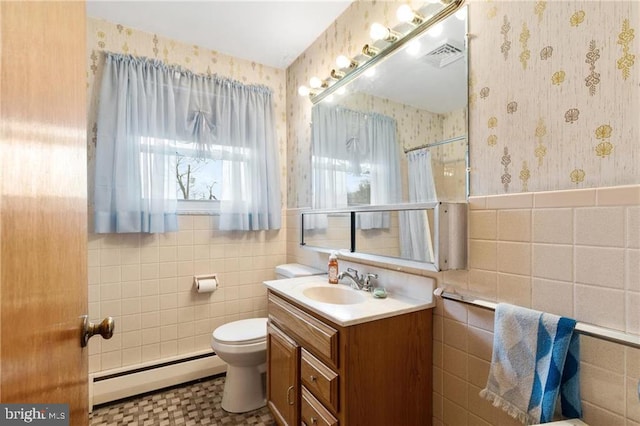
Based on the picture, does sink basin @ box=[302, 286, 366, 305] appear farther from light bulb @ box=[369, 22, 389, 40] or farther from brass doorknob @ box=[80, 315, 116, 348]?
light bulb @ box=[369, 22, 389, 40]

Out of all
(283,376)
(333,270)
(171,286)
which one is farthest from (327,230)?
(171,286)

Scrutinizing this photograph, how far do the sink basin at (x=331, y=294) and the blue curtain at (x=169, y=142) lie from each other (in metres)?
0.90

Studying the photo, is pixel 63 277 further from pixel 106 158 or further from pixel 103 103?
pixel 103 103

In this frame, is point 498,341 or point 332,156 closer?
point 498,341

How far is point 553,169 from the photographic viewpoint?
953mm

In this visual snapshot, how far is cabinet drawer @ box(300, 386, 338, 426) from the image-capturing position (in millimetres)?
1185

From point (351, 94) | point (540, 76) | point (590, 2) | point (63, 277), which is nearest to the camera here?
point (63, 277)

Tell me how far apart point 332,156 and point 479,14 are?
3.64 feet

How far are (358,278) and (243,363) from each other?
2.93 feet

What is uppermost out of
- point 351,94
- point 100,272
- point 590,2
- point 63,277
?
point 351,94

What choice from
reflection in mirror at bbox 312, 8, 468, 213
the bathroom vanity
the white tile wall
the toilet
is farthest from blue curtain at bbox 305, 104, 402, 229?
the toilet

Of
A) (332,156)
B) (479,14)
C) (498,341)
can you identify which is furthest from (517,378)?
(332,156)

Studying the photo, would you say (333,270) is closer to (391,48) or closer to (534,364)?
(534,364)

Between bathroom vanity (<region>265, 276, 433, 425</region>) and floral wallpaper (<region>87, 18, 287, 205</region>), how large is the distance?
58.8 inches
